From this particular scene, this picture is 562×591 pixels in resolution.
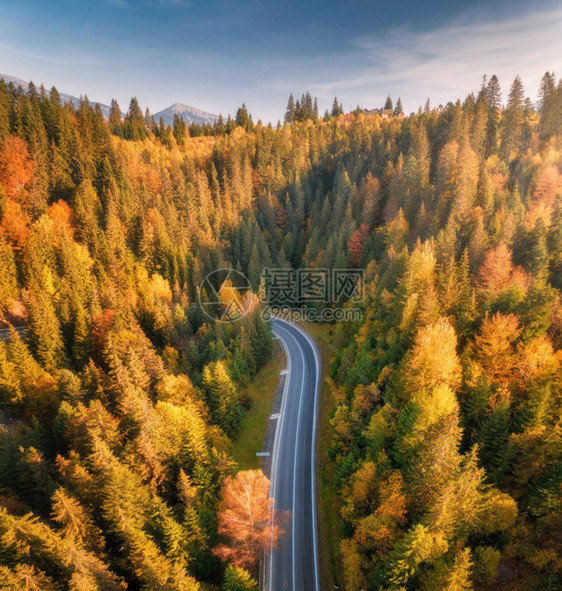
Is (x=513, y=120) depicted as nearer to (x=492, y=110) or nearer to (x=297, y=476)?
(x=492, y=110)

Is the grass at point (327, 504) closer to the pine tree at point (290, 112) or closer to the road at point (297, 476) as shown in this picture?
the road at point (297, 476)

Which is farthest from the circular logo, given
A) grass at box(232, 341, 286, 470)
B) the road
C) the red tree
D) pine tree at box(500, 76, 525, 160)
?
pine tree at box(500, 76, 525, 160)

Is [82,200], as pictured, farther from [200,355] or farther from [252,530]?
[252,530]

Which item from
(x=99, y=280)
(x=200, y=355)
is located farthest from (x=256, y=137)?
(x=200, y=355)

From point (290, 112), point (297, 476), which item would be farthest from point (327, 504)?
point (290, 112)

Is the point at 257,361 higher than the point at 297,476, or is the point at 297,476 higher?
the point at 257,361

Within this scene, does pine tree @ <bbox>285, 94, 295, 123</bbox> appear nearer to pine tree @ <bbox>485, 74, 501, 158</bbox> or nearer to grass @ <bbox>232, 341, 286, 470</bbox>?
pine tree @ <bbox>485, 74, 501, 158</bbox>
